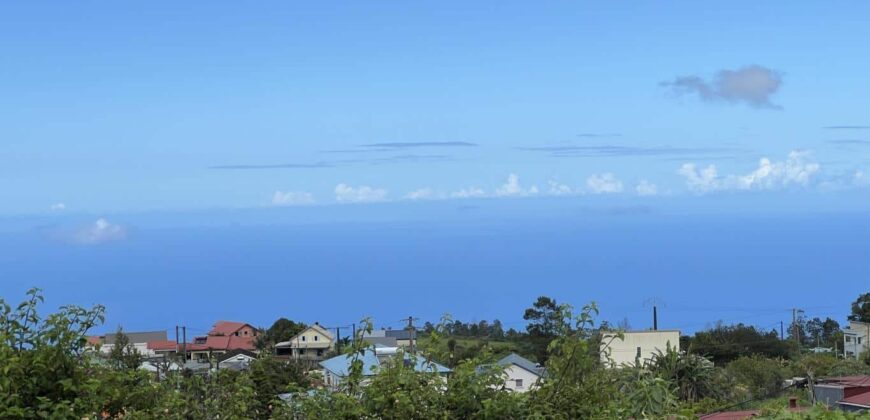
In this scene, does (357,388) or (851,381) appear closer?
(357,388)


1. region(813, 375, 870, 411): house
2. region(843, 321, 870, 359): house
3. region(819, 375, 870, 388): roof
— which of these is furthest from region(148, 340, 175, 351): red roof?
region(813, 375, 870, 411): house

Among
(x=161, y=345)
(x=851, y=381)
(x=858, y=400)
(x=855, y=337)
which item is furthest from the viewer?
(x=161, y=345)

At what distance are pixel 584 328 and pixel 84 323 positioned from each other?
8.13ft

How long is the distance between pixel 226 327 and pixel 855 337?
3805 cm

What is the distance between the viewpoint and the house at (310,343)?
51.5 metres

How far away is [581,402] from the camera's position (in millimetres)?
4723

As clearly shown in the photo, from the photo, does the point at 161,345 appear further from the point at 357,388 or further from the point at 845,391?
the point at 357,388

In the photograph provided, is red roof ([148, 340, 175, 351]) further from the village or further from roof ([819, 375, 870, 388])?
roof ([819, 375, 870, 388])

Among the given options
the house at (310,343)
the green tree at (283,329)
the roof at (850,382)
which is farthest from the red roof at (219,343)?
the roof at (850,382)

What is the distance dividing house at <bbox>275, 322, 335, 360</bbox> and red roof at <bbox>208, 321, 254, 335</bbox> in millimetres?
8183

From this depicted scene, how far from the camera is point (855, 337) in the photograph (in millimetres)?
47656

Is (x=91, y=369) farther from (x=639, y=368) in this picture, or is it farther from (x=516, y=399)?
(x=639, y=368)

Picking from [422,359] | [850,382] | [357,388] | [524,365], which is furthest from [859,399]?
[357,388]

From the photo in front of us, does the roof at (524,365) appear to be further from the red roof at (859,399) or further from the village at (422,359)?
the red roof at (859,399)
